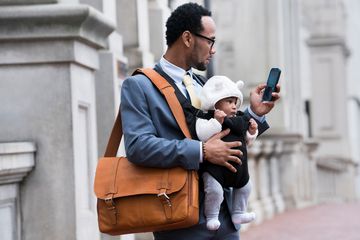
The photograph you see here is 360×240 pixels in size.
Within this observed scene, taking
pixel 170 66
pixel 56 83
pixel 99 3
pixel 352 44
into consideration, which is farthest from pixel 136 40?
pixel 352 44

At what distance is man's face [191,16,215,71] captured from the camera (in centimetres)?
479

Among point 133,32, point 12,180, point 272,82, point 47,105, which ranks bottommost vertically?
point 12,180

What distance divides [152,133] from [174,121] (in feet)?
0.36

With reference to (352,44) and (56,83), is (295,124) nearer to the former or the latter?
(56,83)

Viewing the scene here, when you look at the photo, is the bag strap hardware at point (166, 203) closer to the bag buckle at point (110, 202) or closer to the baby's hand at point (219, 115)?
the bag buckle at point (110, 202)

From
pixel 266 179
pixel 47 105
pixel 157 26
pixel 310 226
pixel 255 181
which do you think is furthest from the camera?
pixel 266 179

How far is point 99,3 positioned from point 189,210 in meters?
4.51

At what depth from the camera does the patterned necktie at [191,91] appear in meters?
4.79

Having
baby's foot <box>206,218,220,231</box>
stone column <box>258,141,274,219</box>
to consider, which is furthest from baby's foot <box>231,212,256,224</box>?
stone column <box>258,141,274,219</box>

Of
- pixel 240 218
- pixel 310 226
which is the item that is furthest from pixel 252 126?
pixel 310 226

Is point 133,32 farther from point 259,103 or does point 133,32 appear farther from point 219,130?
point 219,130

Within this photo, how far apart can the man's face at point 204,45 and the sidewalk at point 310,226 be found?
975 cm

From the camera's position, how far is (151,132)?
4684 millimetres

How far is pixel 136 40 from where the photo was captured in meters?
10.5
